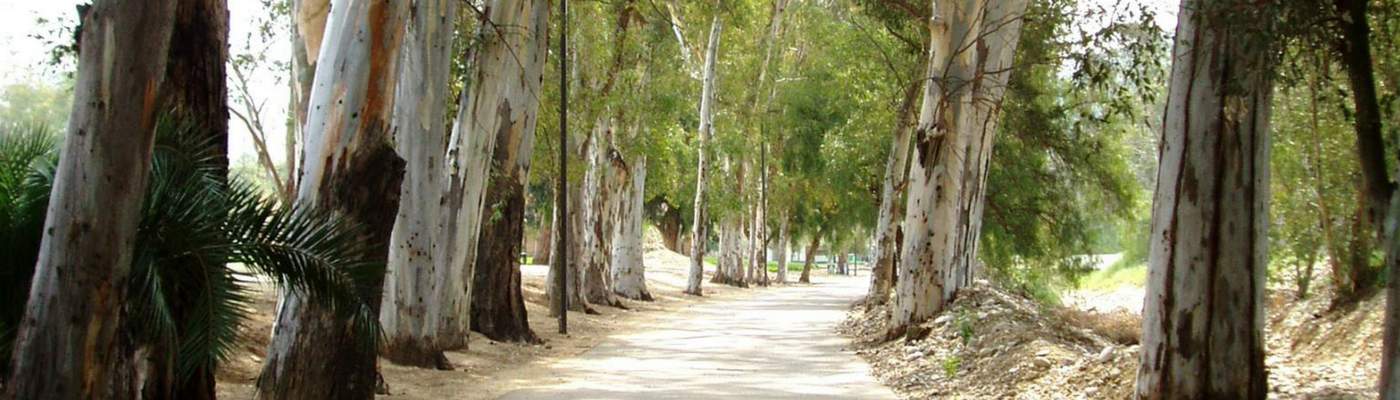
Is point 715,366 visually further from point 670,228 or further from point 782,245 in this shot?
point 670,228

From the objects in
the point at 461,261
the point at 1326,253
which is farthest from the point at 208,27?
the point at 1326,253

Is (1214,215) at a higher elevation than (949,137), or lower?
lower

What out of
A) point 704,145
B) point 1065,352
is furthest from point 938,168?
point 704,145

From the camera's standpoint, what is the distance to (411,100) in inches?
566

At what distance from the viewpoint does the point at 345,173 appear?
10.4 m

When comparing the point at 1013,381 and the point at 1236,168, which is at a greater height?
the point at 1236,168

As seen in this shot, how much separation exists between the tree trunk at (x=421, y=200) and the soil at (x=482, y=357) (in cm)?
37

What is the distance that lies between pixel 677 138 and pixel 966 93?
20.3 m

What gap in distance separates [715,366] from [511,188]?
16.5ft

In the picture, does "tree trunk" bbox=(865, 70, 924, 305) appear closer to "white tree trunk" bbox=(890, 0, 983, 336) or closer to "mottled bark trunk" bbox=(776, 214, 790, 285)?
"white tree trunk" bbox=(890, 0, 983, 336)

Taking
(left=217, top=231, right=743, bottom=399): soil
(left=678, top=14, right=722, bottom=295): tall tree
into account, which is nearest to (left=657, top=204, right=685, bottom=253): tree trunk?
(left=678, top=14, right=722, bottom=295): tall tree

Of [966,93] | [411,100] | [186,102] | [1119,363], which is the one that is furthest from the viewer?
[966,93]

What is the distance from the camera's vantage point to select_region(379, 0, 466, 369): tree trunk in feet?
46.8

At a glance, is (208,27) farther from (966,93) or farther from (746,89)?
(746,89)
